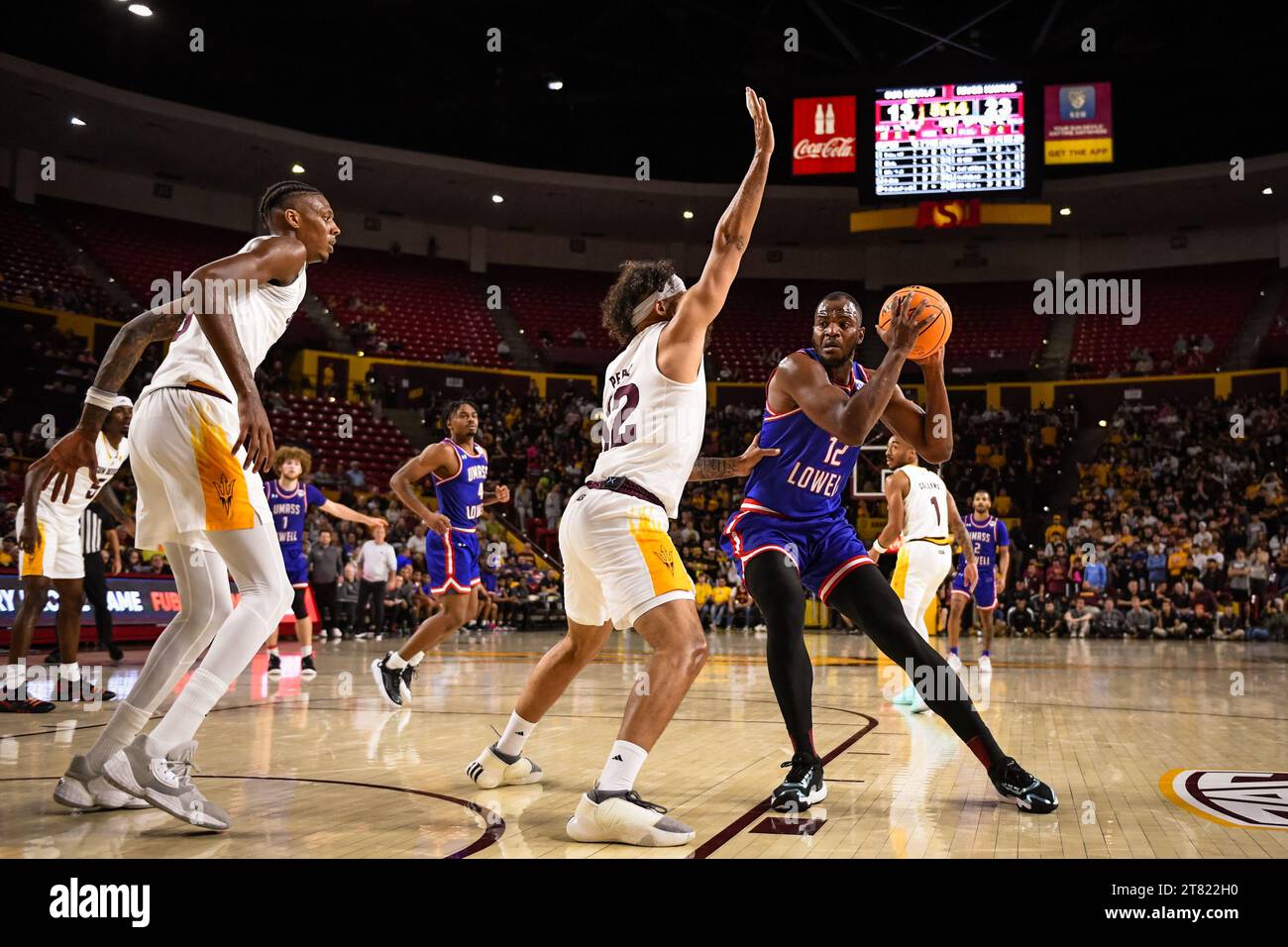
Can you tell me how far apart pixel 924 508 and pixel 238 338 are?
583 centimetres

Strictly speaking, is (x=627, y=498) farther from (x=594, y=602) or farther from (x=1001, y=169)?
(x=1001, y=169)

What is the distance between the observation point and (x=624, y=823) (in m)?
3.39

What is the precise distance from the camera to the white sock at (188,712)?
3674 millimetres

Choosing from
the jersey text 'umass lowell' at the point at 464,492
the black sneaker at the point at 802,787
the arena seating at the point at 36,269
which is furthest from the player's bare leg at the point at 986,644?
the arena seating at the point at 36,269

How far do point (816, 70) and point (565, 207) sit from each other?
7.57 meters

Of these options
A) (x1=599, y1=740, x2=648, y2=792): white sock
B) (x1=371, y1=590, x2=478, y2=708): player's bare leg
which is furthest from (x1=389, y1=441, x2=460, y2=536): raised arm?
(x1=599, y1=740, x2=648, y2=792): white sock

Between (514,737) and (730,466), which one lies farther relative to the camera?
(730,466)

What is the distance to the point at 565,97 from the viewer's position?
2406 cm

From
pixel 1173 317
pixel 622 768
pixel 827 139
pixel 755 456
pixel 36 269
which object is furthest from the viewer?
pixel 1173 317

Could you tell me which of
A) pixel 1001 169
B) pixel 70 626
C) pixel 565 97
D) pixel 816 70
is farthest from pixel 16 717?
pixel 816 70

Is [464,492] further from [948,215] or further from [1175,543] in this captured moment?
[1175,543]

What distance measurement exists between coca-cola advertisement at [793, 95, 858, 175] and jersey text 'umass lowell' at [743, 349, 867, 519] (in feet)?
53.1

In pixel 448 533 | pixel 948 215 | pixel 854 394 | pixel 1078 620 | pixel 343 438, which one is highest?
pixel 948 215

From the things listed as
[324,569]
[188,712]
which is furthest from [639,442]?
[324,569]
